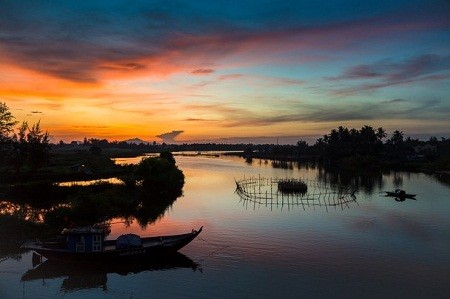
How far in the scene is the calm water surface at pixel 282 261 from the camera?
29109 mm

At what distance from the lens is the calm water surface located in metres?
29.1

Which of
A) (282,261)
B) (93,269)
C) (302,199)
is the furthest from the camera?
(302,199)

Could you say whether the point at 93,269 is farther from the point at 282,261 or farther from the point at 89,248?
the point at 282,261

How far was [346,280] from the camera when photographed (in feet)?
101

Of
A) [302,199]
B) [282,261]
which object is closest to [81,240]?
[282,261]

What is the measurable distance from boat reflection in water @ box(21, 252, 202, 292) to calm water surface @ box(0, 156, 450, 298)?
0.09 metres

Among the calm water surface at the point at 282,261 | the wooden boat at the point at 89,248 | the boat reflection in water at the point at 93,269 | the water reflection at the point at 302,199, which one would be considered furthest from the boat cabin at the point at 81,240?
the water reflection at the point at 302,199

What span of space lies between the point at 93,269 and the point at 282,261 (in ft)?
55.7

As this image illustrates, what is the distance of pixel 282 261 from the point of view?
35.0 metres

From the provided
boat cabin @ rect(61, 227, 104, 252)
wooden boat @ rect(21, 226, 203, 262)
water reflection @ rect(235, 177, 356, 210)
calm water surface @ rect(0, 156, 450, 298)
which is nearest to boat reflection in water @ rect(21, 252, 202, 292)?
calm water surface @ rect(0, 156, 450, 298)

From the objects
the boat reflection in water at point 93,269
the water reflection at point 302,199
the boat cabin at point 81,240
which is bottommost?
the boat reflection in water at point 93,269

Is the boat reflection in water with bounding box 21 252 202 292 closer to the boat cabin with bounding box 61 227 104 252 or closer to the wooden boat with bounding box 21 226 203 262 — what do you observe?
the wooden boat with bounding box 21 226 203 262

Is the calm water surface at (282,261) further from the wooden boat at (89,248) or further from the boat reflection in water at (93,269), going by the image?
the wooden boat at (89,248)

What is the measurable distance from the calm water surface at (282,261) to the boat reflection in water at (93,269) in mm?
91
